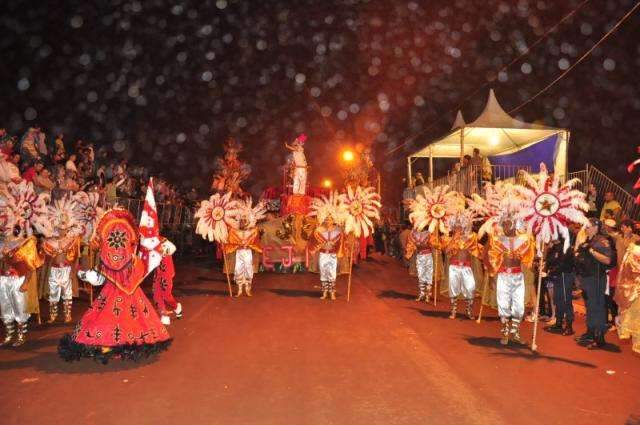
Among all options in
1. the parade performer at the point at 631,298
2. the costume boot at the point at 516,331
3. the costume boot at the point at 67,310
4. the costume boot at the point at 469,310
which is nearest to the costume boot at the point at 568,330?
the parade performer at the point at 631,298

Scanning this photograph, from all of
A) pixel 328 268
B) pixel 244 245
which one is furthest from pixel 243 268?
pixel 328 268

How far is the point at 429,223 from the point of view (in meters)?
11.4

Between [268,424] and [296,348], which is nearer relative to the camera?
[268,424]

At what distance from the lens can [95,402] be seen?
516cm

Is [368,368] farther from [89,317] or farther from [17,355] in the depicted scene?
[17,355]

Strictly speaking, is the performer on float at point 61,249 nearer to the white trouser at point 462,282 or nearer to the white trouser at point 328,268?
the white trouser at point 328,268

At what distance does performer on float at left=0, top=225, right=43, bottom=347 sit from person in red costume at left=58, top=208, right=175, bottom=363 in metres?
1.22

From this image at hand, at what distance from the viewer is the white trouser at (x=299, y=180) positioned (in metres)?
19.7

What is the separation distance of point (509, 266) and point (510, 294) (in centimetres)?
44

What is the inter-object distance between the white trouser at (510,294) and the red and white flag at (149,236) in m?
5.22

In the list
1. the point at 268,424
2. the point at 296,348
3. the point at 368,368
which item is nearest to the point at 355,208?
the point at 296,348

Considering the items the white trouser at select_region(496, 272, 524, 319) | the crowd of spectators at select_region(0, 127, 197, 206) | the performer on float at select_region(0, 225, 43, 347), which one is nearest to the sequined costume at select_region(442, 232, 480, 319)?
the white trouser at select_region(496, 272, 524, 319)

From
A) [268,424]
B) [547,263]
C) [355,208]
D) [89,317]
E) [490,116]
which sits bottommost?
[268,424]

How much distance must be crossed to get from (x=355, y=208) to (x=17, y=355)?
25.3 ft
